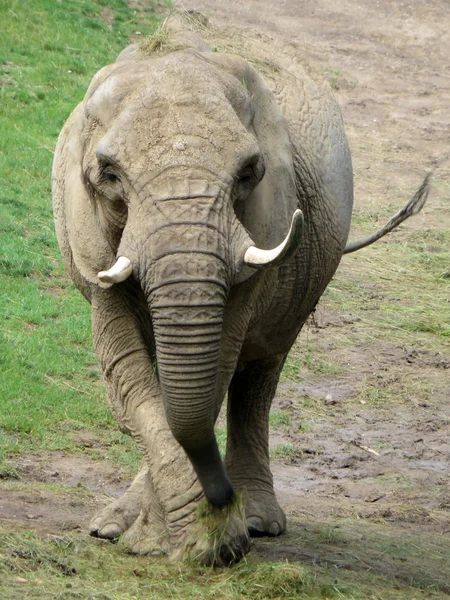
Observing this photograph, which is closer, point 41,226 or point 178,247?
point 178,247

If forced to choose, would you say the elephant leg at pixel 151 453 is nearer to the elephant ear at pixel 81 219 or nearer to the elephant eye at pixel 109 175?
the elephant ear at pixel 81 219

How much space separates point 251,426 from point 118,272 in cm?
254

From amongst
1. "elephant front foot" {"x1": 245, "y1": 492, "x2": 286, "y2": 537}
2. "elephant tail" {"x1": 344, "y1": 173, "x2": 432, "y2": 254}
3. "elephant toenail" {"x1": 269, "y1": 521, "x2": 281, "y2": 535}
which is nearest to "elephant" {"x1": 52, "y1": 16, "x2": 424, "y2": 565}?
"elephant front foot" {"x1": 245, "y1": 492, "x2": 286, "y2": 537}

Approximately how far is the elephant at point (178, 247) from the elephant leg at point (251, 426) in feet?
2.10

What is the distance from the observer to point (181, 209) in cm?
490

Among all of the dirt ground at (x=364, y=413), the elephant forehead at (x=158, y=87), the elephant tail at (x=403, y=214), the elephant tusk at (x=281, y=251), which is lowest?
the dirt ground at (x=364, y=413)

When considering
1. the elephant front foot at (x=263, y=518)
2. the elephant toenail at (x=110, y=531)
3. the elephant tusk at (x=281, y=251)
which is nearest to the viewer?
the elephant tusk at (x=281, y=251)

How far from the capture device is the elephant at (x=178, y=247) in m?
4.91

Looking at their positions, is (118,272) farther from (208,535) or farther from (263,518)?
(263,518)

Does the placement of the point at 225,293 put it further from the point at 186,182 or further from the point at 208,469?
the point at 208,469

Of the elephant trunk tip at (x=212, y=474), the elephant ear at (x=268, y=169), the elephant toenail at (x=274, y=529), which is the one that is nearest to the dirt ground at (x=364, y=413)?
the elephant toenail at (x=274, y=529)

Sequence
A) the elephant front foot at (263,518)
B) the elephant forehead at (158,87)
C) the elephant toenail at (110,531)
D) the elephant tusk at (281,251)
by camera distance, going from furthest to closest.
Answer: the elephant front foot at (263,518), the elephant toenail at (110,531), the elephant forehead at (158,87), the elephant tusk at (281,251)

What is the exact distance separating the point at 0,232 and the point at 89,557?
21.5 ft

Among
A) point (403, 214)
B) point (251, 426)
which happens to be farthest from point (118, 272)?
point (403, 214)
